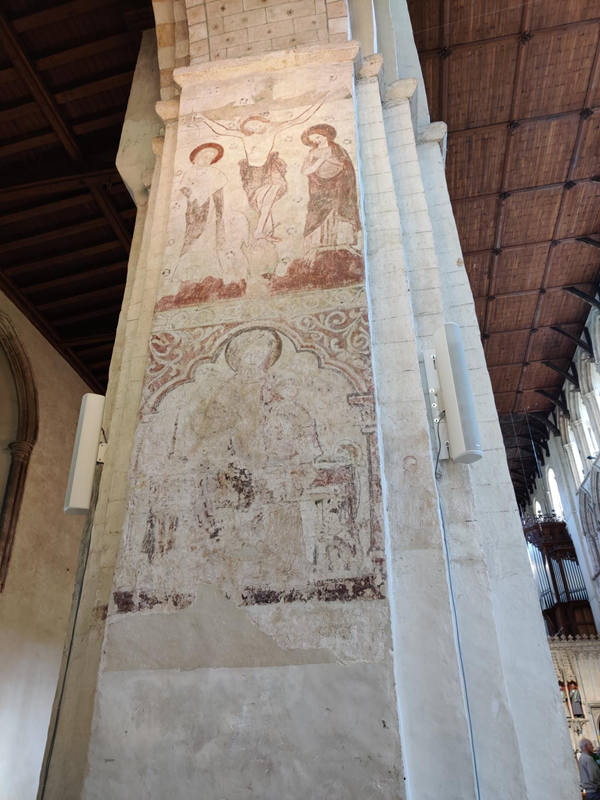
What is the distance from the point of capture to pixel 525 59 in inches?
326

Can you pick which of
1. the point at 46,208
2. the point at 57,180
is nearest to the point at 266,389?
the point at 57,180

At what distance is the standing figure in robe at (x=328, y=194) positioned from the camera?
330cm

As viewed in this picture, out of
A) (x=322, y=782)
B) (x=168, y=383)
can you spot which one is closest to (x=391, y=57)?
(x=168, y=383)

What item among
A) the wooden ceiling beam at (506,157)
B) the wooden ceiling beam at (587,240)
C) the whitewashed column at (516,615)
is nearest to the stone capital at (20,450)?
the whitewashed column at (516,615)

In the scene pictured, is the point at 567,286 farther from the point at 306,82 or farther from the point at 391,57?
the point at 306,82

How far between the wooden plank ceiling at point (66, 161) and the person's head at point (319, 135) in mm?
3317

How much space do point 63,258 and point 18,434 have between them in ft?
8.91

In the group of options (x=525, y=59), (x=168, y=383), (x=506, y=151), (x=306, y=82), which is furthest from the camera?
(x=506, y=151)

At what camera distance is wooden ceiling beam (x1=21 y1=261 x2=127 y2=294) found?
950 centimetres

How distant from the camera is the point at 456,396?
2875 mm

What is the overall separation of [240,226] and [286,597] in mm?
2014

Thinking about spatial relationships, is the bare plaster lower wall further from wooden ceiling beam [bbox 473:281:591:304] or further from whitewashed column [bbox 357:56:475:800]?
wooden ceiling beam [bbox 473:281:591:304]

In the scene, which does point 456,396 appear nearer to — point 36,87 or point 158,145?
point 158,145

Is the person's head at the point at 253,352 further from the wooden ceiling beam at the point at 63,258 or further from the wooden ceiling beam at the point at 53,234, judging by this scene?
the wooden ceiling beam at the point at 63,258
